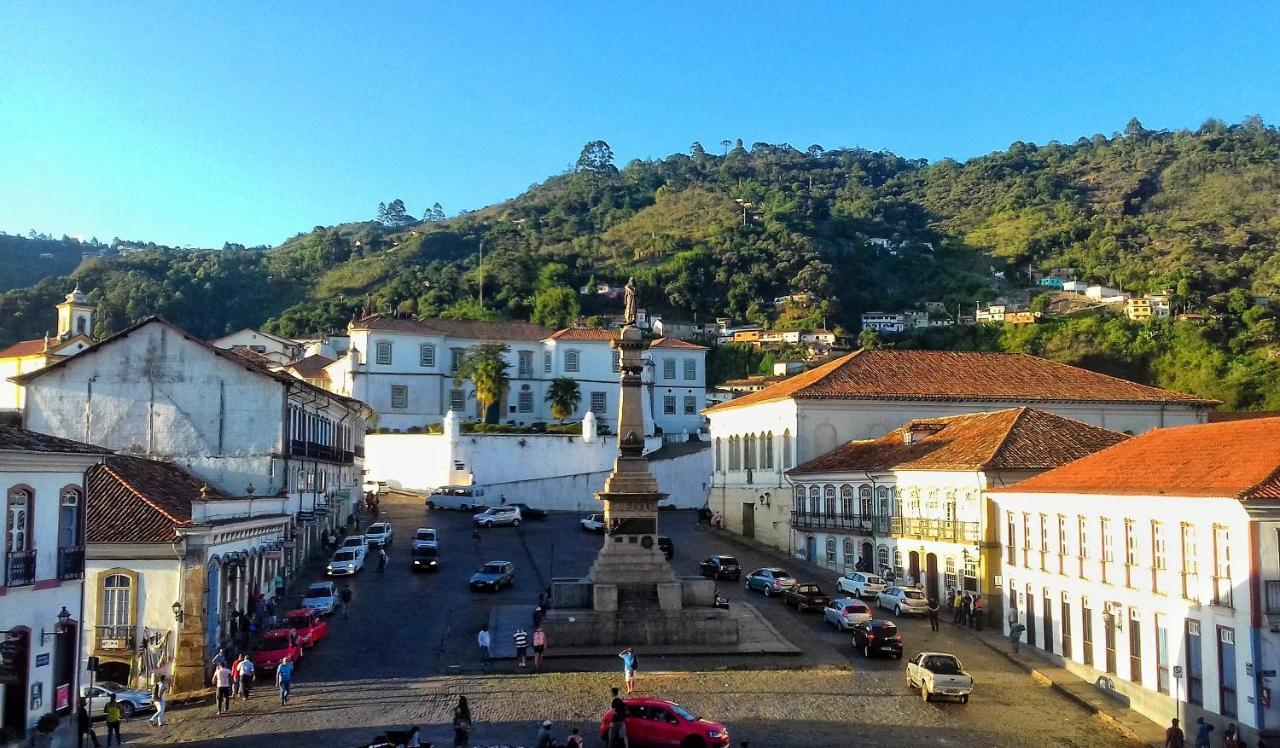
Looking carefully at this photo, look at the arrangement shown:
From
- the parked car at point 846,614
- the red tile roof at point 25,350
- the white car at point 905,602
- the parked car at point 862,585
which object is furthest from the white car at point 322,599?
the red tile roof at point 25,350

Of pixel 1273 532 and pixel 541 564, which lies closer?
pixel 1273 532

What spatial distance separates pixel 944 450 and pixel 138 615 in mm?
24446

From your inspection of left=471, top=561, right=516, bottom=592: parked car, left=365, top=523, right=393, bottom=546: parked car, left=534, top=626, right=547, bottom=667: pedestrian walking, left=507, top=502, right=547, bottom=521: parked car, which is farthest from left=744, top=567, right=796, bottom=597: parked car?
left=507, top=502, right=547, bottom=521: parked car

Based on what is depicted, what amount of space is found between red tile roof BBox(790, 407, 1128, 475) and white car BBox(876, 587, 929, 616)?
3.98 meters

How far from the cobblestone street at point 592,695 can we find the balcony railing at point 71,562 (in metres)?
3.06

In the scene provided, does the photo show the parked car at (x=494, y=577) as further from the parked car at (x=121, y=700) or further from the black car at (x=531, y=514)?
the black car at (x=531, y=514)

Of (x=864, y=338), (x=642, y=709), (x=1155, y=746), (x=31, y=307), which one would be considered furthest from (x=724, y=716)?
(x=31, y=307)

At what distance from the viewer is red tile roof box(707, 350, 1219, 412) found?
48.0 m

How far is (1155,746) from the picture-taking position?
68.1ft

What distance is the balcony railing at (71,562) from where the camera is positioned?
19209 millimetres

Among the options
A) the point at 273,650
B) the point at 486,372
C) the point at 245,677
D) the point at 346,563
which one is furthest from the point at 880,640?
the point at 486,372

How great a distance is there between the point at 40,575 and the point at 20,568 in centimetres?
71

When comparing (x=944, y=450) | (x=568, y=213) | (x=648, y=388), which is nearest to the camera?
(x=944, y=450)

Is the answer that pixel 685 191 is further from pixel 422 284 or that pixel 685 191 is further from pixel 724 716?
pixel 724 716
